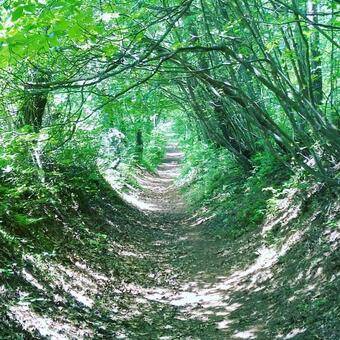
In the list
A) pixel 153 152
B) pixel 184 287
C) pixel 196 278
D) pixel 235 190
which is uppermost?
pixel 153 152

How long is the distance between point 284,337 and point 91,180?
852 cm

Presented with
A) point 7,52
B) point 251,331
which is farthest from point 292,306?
point 7,52

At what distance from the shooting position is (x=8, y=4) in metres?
4.92

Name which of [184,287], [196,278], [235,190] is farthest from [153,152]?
[184,287]

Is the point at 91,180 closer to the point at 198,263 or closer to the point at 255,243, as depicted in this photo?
the point at 198,263

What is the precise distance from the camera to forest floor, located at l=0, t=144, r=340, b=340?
5625 mm

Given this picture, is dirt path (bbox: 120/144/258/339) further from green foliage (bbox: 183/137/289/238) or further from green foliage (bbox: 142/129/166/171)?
green foliage (bbox: 142/129/166/171)

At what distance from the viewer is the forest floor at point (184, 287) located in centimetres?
562

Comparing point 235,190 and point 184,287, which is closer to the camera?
point 184,287

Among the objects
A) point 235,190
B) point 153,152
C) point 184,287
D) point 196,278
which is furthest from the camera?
point 153,152

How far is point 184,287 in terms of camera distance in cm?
832

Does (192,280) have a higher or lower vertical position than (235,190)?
lower

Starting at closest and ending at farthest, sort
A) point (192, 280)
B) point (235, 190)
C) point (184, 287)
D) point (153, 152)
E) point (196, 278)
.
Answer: point (184, 287), point (192, 280), point (196, 278), point (235, 190), point (153, 152)

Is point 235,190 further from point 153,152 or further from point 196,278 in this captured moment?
point 153,152
